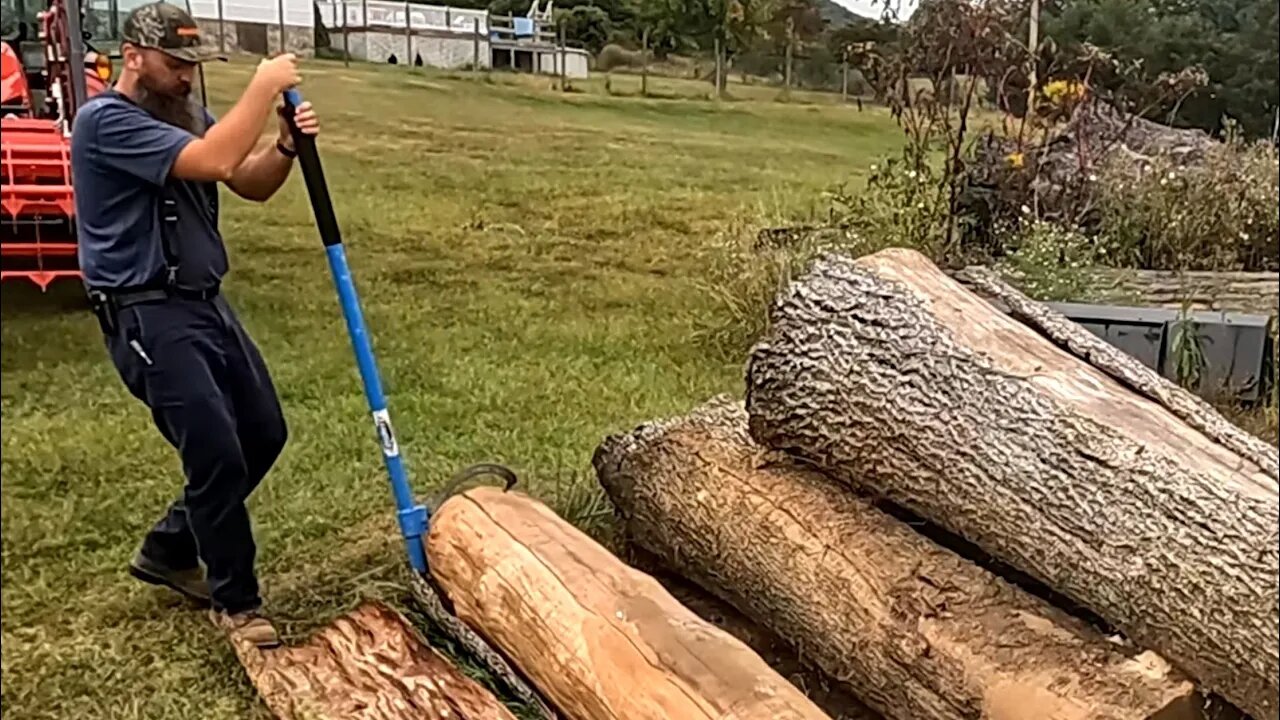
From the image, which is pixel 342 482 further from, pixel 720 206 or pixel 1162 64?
pixel 1162 64

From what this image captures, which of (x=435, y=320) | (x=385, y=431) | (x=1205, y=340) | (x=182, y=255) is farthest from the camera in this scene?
(x=435, y=320)

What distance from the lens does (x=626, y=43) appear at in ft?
9.89

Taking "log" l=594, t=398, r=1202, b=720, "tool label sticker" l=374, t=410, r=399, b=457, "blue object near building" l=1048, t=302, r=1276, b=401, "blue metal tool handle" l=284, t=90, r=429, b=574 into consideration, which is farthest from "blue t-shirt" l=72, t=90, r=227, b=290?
"blue object near building" l=1048, t=302, r=1276, b=401

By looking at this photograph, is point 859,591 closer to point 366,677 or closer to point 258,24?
point 366,677

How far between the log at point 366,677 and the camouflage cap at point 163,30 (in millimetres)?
1278

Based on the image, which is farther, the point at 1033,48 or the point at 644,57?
the point at 644,57

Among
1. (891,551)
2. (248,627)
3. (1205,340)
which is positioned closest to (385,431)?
(248,627)

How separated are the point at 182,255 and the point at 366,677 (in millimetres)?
995

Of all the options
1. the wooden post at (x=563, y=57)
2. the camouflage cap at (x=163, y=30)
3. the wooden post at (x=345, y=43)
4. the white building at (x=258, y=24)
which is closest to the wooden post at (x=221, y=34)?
the white building at (x=258, y=24)

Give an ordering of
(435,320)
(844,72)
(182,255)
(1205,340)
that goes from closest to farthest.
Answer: (1205,340) < (182,255) < (844,72) < (435,320)

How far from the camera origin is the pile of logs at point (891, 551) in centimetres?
227

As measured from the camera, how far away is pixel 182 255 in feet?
8.82

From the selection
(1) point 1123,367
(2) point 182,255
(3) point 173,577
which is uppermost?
(2) point 182,255

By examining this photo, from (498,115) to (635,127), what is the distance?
0.31 metres
